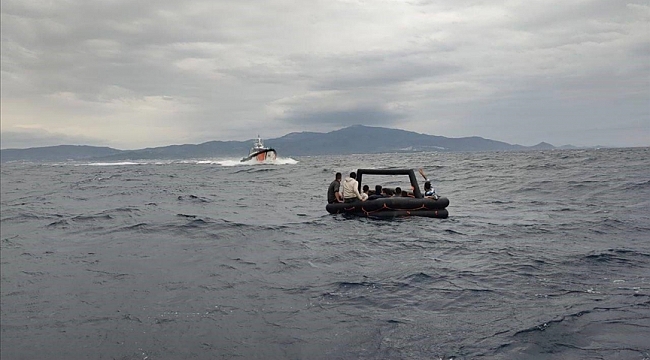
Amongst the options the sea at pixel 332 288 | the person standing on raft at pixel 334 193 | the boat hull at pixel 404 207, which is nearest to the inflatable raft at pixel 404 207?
the boat hull at pixel 404 207

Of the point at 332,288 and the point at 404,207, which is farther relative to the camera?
the point at 404,207

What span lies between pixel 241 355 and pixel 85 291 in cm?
486

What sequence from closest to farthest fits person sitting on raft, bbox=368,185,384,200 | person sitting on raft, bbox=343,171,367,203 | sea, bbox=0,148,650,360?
sea, bbox=0,148,650,360
person sitting on raft, bbox=343,171,367,203
person sitting on raft, bbox=368,185,384,200

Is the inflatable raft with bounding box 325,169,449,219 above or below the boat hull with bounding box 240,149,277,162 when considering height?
below

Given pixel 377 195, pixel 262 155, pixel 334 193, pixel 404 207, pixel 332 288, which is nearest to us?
pixel 332 288

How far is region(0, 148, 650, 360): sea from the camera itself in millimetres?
7367

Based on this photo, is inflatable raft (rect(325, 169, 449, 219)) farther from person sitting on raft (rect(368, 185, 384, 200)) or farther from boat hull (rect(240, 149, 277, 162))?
boat hull (rect(240, 149, 277, 162))

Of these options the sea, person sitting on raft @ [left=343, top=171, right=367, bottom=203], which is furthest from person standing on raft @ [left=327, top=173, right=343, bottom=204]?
the sea

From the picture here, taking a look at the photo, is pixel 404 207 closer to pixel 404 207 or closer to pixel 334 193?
pixel 404 207

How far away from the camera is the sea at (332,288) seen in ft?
24.2

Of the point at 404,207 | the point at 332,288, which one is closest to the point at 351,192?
the point at 404,207

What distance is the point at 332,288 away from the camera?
406 inches

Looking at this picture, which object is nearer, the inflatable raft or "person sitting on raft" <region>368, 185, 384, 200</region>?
the inflatable raft

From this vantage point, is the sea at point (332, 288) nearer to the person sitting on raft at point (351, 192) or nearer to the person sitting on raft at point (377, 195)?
the person sitting on raft at point (351, 192)
